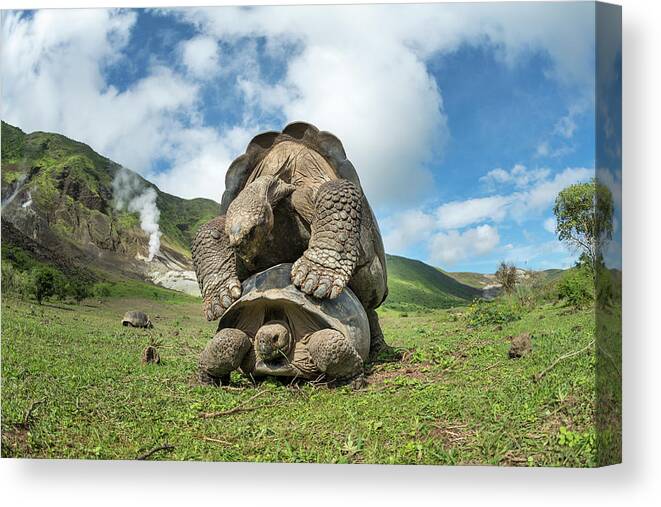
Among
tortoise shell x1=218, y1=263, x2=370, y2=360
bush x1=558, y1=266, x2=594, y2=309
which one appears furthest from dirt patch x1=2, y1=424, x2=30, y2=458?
bush x1=558, y1=266, x2=594, y2=309

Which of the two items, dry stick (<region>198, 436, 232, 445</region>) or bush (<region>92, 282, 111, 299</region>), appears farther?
bush (<region>92, 282, 111, 299</region>)

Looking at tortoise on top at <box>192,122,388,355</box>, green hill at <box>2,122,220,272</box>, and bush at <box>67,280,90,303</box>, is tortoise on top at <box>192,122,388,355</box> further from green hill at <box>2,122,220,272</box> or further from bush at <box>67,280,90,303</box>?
bush at <box>67,280,90,303</box>

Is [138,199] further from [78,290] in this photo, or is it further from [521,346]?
[521,346]

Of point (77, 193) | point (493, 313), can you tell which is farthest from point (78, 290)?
point (493, 313)

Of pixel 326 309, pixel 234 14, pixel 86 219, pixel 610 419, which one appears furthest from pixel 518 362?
pixel 86 219

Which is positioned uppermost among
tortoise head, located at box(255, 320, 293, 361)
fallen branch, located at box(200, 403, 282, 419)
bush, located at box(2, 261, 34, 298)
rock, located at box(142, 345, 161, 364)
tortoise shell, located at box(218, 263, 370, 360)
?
bush, located at box(2, 261, 34, 298)

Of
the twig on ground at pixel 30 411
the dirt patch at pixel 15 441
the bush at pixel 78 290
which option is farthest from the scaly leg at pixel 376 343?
the bush at pixel 78 290

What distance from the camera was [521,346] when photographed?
5.52m

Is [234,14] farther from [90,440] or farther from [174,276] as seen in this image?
[174,276]

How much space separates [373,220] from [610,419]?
2709 mm

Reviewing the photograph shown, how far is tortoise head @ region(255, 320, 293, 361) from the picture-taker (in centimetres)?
515

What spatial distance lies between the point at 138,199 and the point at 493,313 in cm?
567

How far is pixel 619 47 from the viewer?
4.61m

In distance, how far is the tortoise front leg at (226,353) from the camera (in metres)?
5.27
